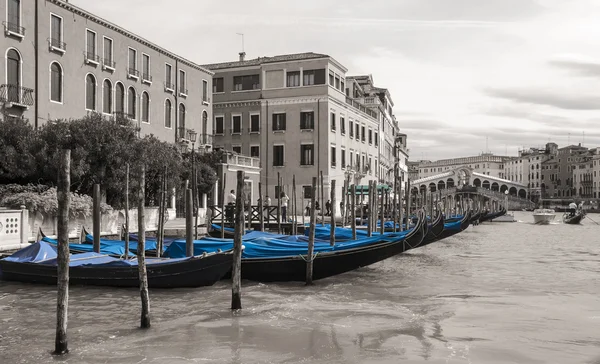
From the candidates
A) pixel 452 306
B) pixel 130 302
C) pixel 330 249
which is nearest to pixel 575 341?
pixel 452 306

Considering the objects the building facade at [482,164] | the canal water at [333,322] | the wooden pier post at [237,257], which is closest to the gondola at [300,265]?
the canal water at [333,322]

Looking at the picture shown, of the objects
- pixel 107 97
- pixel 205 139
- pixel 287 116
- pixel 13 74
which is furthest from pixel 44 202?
pixel 287 116

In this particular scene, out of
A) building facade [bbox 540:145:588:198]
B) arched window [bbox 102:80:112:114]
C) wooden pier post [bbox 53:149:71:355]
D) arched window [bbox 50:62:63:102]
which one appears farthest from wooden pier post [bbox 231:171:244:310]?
building facade [bbox 540:145:588:198]

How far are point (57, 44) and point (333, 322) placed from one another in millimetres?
14155

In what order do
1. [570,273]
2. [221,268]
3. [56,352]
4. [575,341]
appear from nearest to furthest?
[56,352] → [575,341] → [221,268] → [570,273]

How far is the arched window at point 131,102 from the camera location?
21562 mm

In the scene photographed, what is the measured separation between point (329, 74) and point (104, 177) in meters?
16.0

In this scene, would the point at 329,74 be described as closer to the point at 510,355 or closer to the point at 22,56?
the point at 22,56

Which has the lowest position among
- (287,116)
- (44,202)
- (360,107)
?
(44,202)

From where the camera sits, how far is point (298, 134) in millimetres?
30516

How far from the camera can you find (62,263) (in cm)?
588

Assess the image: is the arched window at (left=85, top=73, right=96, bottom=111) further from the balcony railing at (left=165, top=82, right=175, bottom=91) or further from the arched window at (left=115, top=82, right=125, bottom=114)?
the balcony railing at (left=165, top=82, right=175, bottom=91)

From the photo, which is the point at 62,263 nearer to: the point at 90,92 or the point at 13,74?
the point at 13,74

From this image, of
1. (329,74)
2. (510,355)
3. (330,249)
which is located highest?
(329,74)
